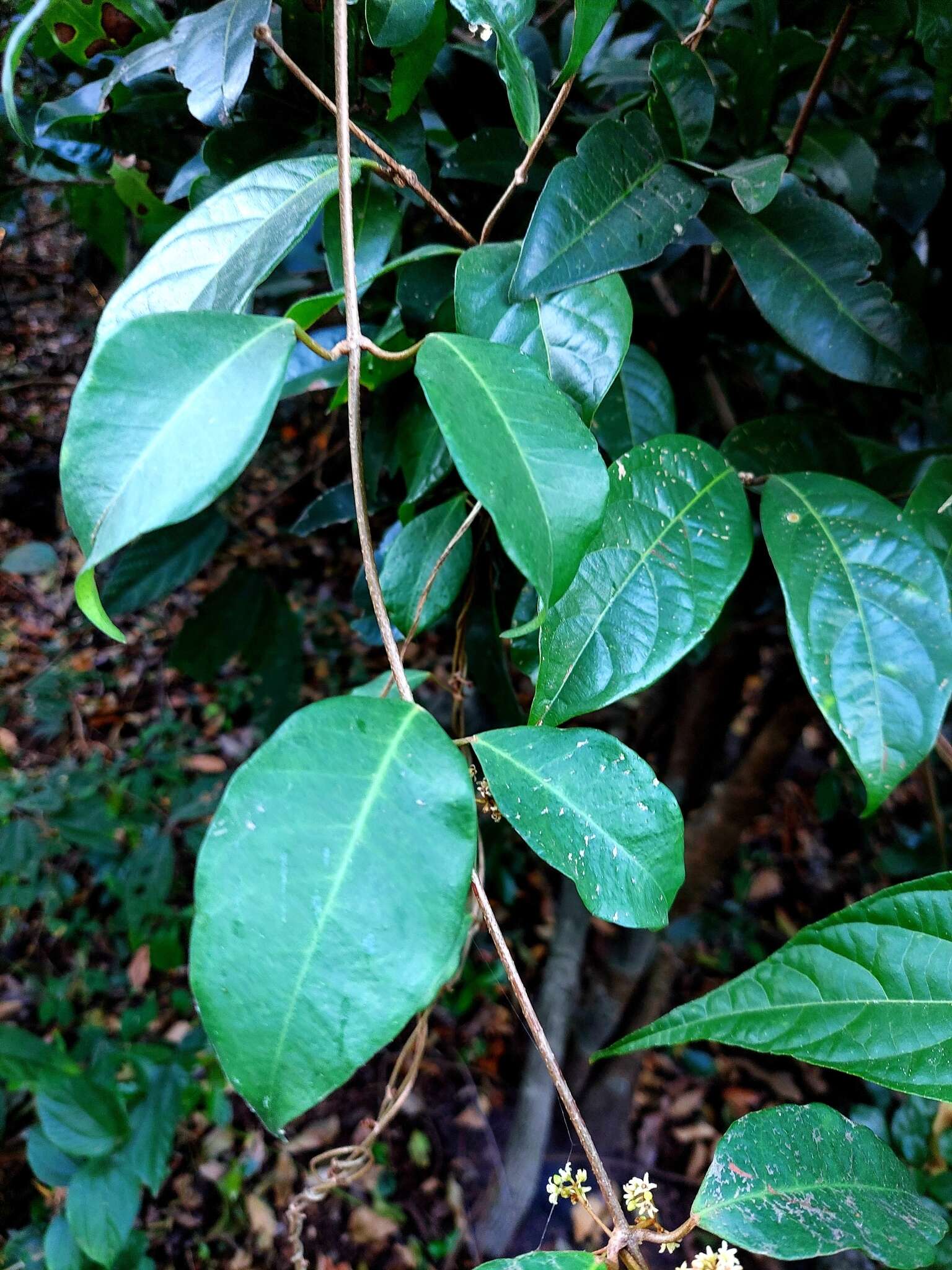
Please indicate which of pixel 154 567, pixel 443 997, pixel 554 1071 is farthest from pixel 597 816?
pixel 443 997

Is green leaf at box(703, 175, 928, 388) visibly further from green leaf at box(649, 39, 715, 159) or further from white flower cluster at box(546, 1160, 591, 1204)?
white flower cluster at box(546, 1160, 591, 1204)

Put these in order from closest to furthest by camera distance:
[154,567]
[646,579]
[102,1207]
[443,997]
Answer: [646,579] < [102,1207] < [154,567] < [443,997]

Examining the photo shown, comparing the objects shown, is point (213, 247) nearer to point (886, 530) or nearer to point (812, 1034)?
point (886, 530)

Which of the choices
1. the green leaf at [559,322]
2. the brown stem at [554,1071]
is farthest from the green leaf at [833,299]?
the brown stem at [554,1071]

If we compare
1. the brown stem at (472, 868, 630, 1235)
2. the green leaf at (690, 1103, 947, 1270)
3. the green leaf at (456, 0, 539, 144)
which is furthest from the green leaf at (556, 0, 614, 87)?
the green leaf at (690, 1103, 947, 1270)

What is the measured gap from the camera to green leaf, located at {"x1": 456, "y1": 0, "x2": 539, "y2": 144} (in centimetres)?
48

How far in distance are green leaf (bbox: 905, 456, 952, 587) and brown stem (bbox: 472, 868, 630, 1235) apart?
1.41ft

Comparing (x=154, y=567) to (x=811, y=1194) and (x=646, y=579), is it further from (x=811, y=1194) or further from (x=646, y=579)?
(x=811, y=1194)

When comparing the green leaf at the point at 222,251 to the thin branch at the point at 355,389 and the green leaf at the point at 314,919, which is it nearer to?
the thin branch at the point at 355,389

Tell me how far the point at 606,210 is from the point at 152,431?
0.36 meters

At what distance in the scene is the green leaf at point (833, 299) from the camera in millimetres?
629

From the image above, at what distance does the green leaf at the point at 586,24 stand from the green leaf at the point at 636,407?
26cm

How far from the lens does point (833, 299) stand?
63 centimetres

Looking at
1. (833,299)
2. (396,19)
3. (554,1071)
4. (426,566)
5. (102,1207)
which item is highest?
(396,19)
